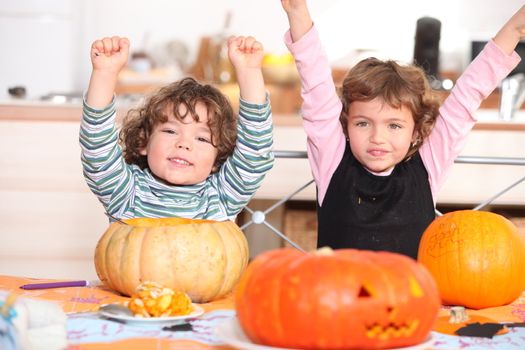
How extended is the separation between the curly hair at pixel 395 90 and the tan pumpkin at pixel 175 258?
46 cm

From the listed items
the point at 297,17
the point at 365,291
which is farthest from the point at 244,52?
the point at 365,291

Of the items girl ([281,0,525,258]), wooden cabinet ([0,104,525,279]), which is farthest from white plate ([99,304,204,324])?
wooden cabinet ([0,104,525,279])

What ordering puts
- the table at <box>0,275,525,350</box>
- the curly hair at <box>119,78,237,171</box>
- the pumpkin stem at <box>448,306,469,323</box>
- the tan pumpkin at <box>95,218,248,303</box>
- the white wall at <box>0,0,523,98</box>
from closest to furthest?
the table at <box>0,275,525,350</box> < the pumpkin stem at <box>448,306,469,323</box> < the tan pumpkin at <box>95,218,248,303</box> < the curly hair at <box>119,78,237,171</box> < the white wall at <box>0,0,523,98</box>

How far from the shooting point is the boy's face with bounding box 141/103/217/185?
1.53 meters

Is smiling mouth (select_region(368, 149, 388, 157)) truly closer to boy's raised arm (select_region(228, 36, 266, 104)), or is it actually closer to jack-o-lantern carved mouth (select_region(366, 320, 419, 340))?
boy's raised arm (select_region(228, 36, 266, 104))

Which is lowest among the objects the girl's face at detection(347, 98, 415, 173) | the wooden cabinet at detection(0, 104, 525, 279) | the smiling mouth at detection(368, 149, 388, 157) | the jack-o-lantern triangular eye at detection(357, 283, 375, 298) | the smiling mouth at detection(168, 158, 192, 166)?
the wooden cabinet at detection(0, 104, 525, 279)

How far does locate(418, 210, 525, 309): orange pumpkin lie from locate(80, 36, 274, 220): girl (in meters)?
0.39

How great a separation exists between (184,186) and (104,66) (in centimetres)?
27

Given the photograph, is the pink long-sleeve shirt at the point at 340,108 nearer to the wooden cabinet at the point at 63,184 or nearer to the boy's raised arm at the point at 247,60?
the boy's raised arm at the point at 247,60

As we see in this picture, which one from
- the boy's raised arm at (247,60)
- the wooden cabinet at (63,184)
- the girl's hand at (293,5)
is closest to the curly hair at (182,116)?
the boy's raised arm at (247,60)

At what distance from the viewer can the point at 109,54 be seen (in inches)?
57.2

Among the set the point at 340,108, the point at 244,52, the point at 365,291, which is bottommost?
the point at 365,291

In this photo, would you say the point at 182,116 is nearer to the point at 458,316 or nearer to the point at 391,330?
the point at 458,316

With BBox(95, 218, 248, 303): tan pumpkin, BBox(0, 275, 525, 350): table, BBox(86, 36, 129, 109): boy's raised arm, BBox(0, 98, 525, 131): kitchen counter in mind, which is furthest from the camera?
BBox(0, 98, 525, 131): kitchen counter
